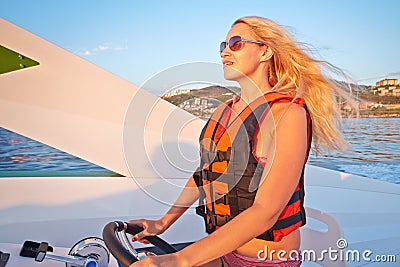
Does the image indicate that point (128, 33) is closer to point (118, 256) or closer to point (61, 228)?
point (61, 228)

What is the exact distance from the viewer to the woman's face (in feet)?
3.76

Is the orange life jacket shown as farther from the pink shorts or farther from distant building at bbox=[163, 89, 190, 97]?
distant building at bbox=[163, 89, 190, 97]

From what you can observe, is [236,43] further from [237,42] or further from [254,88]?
[254,88]

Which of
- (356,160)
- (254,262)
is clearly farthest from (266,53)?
(356,160)

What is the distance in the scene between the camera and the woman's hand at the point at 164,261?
2.49ft

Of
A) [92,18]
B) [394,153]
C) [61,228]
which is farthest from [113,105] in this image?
[92,18]

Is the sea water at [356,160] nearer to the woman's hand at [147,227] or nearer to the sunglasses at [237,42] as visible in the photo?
the woman's hand at [147,227]

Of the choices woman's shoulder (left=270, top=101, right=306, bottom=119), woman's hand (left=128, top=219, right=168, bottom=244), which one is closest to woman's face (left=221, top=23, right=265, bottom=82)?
woman's shoulder (left=270, top=101, right=306, bottom=119)

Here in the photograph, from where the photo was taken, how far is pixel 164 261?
81cm

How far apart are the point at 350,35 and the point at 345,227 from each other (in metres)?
9.07

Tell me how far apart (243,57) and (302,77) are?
179 mm

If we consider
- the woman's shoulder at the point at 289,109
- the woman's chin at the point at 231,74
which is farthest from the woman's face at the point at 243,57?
the woman's shoulder at the point at 289,109

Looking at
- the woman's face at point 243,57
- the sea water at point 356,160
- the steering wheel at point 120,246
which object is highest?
the woman's face at point 243,57

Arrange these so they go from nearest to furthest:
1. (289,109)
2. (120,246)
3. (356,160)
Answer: (120,246)
(289,109)
(356,160)
